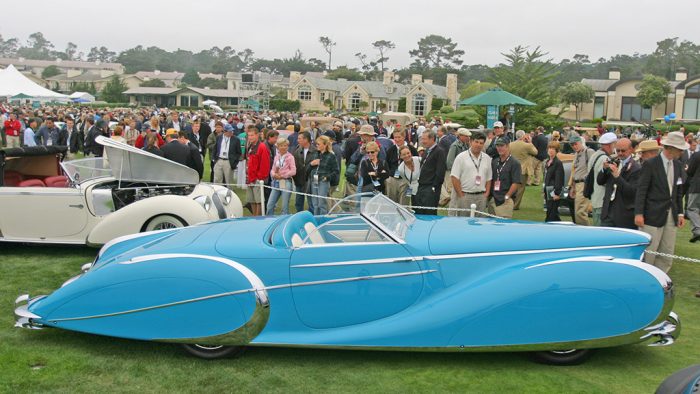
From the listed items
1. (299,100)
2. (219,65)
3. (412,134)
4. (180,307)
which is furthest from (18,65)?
(180,307)

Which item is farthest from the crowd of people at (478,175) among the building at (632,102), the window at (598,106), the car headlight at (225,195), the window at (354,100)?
the window at (354,100)

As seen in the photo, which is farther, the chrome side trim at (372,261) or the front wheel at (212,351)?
the front wheel at (212,351)

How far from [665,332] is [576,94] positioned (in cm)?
6493

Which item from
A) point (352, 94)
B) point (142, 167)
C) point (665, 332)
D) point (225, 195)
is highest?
point (352, 94)

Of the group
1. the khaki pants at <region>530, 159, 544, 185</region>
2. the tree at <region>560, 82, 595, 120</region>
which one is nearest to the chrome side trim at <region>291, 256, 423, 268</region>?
the khaki pants at <region>530, 159, 544, 185</region>

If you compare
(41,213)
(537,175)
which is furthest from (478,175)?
(537,175)

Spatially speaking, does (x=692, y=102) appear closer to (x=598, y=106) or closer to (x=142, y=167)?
(x=598, y=106)

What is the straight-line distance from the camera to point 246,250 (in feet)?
18.2

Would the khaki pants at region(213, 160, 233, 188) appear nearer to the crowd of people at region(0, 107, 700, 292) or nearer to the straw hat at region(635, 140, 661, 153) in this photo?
the crowd of people at region(0, 107, 700, 292)

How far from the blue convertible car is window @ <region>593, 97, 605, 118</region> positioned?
235 ft

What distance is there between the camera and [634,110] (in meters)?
70.5

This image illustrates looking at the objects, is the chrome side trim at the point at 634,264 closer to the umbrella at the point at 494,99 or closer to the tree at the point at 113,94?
the umbrella at the point at 494,99

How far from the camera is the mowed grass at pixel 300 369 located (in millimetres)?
5059

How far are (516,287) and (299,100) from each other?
82.6 m
